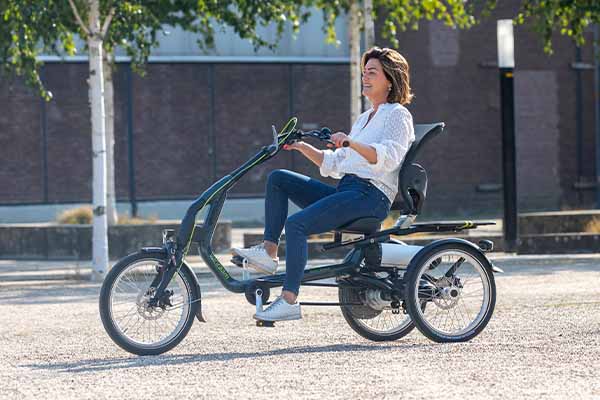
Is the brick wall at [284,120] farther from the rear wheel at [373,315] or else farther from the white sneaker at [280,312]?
the white sneaker at [280,312]

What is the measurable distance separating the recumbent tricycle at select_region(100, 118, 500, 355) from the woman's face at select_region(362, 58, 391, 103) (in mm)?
347

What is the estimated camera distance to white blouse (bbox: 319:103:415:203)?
7.87 m

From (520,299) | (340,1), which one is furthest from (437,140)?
(520,299)

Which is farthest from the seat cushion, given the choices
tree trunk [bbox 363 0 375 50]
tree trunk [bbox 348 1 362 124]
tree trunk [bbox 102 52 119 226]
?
tree trunk [bbox 102 52 119 226]

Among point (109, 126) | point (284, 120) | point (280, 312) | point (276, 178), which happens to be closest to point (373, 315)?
point (280, 312)

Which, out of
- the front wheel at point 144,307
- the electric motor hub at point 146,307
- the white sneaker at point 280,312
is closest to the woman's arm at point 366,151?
the white sneaker at point 280,312

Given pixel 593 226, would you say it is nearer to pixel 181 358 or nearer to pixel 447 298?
pixel 447 298

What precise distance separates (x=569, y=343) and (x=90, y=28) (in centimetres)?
830

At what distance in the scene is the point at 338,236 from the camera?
811 cm

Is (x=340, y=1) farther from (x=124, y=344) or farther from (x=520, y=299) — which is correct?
(x=124, y=344)

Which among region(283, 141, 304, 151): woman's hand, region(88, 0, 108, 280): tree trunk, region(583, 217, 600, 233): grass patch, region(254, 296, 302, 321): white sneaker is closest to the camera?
region(254, 296, 302, 321): white sneaker

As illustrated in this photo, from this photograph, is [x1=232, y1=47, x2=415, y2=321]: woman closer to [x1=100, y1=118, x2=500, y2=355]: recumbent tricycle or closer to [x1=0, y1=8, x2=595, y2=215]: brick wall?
[x1=100, y1=118, x2=500, y2=355]: recumbent tricycle

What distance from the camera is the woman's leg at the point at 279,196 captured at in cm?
784

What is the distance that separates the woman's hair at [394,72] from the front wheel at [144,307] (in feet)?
5.40
